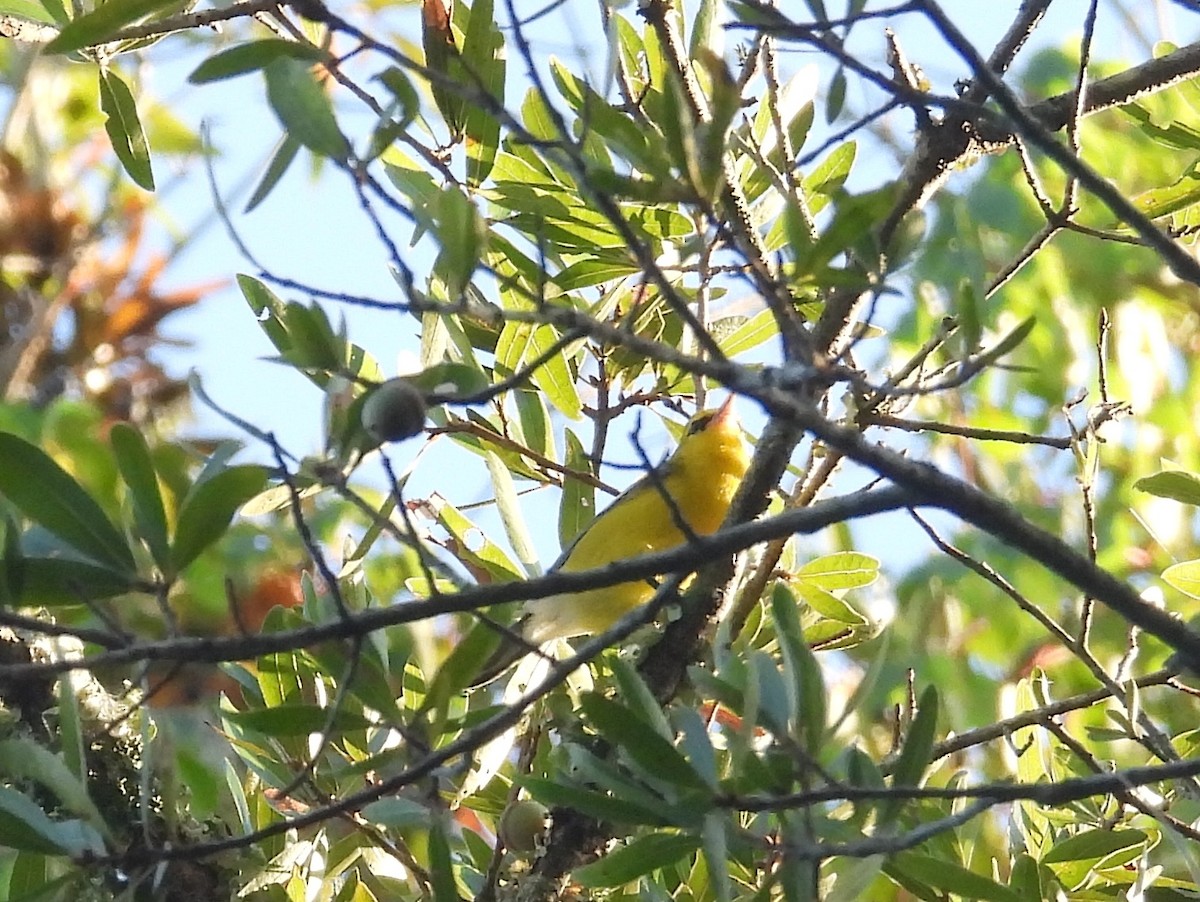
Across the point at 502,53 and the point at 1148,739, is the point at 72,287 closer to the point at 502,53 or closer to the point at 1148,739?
the point at 502,53

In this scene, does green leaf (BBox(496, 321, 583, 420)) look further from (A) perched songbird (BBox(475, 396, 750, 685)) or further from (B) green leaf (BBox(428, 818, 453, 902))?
(B) green leaf (BBox(428, 818, 453, 902))

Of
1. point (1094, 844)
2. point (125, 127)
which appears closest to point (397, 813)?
point (1094, 844)

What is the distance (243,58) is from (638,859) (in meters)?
0.80

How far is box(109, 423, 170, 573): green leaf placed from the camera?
3.65 feet

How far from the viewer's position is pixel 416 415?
1.04 metres

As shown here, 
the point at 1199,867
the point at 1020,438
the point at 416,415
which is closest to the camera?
the point at 416,415

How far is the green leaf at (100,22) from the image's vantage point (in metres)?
1.19

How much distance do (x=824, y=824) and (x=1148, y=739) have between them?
1.45 feet

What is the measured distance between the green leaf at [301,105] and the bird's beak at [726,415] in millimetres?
2086

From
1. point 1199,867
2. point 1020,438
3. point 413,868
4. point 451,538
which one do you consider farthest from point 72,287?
point 1199,867

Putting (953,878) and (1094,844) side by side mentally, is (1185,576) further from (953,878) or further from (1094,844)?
(953,878)

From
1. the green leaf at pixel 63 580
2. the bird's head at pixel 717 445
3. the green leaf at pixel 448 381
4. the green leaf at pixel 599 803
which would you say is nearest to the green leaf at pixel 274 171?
the green leaf at pixel 448 381

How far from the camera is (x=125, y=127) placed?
5.64 ft

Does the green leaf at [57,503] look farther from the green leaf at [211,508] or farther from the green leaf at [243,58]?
the green leaf at [243,58]
